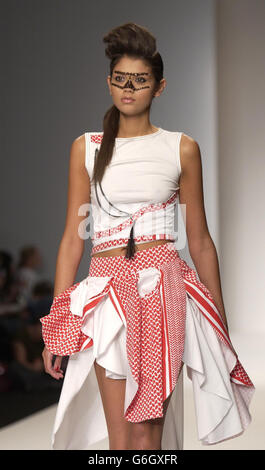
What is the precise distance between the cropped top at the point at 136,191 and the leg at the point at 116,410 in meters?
0.31

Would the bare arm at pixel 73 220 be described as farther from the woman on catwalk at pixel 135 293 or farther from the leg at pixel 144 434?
the leg at pixel 144 434

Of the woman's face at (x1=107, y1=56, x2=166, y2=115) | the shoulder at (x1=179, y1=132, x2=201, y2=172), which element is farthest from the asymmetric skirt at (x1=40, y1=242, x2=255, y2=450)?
the woman's face at (x1=107, y1=56, x2=166, y2=115)

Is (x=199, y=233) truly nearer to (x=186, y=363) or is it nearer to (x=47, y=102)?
(x=186, y=363)

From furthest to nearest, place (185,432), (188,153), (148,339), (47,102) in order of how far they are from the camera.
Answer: (47,102) → (185,432) → (188,153) → (148,339)

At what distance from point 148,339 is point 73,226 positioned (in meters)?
0.36

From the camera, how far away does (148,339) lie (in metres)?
1.85

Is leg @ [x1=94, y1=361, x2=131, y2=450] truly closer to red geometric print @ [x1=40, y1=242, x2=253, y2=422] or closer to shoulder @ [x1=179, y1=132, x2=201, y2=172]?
red geometric print @ [x1=40, y1=242, x2=253, y2=422]

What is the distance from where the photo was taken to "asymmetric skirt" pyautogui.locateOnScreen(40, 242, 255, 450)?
6.00 feet

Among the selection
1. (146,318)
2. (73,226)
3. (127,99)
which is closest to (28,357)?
(73,226)

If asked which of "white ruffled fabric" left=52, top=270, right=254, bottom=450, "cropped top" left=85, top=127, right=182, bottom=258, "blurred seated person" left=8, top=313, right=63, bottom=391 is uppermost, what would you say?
"cropped top" left=85, top=127, right=182, bottom=258

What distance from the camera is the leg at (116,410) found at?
185cm

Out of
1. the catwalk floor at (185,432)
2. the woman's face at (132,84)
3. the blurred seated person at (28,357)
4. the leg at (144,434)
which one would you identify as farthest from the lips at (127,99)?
the blurred seated person at (28,357)

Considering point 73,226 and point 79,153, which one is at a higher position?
point 79,153

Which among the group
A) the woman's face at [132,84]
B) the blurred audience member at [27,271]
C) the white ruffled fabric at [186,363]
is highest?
the woman's face at [132,84]
